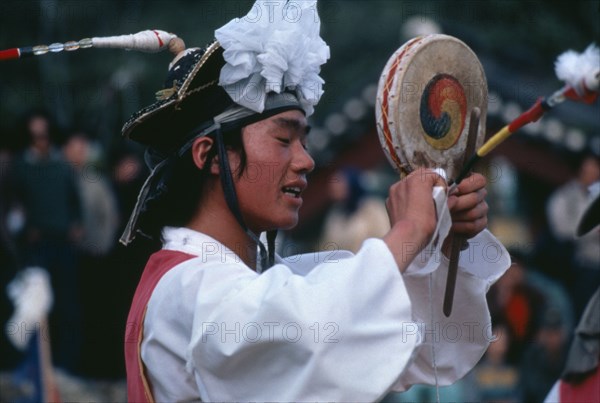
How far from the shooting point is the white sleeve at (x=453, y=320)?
3863mm

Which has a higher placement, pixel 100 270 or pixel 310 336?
pixel 310 336

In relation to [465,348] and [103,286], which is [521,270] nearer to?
[103,286]

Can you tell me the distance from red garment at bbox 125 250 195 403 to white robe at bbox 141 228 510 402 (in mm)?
53

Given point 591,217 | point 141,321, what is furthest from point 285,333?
point 591,217

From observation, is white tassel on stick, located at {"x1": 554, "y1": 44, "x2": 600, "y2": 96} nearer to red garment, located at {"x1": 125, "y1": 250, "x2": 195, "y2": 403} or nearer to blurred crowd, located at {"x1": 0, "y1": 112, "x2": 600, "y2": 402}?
red garment, located at {"x1": 125, "y1": 250, "x2": 195, "y2": 403}

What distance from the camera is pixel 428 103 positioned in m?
3.69

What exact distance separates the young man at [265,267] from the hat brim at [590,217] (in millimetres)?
1179

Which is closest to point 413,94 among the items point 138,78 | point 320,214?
point 320,214

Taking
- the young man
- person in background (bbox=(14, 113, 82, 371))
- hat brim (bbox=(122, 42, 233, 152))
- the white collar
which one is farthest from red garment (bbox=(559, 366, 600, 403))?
person in background (bbox=(14, 113, 82, 371))

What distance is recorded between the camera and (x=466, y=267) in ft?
12.8

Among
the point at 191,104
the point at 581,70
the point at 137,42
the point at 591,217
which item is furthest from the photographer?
the point at 591,217

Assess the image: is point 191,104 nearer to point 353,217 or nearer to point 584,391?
point 584,391

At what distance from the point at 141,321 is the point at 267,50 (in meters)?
0.89

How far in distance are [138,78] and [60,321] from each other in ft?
25.4
